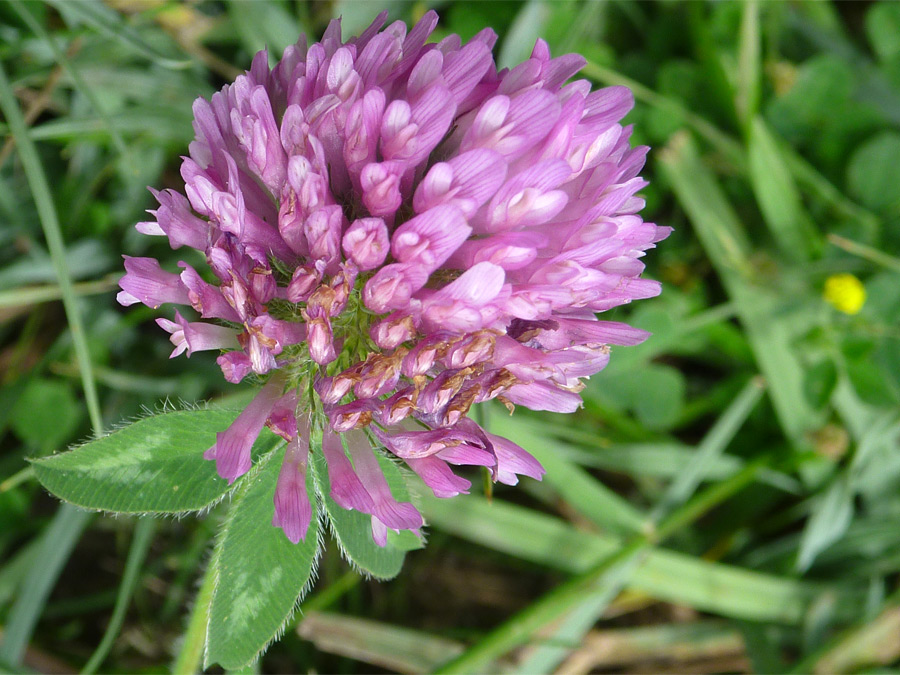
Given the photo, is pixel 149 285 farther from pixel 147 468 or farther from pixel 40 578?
pixel 40 578

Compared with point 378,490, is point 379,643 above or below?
below

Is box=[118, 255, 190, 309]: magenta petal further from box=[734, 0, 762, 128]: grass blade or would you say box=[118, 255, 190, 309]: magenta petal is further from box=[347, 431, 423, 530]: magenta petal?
box=[734, 0, 762, 128]: grass blade

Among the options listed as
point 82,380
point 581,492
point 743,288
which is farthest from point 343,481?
point 743,288

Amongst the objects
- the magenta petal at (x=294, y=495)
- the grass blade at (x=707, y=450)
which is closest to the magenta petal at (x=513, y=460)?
the magenta petal at (x=294, y=495)

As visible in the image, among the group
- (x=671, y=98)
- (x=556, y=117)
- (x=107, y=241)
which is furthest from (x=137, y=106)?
(x=671, y=98)

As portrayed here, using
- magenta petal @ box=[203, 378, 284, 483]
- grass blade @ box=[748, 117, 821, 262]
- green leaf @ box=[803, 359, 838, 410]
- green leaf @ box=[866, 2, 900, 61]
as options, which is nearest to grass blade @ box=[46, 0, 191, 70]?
magenta petal @ box=[203, 378, 284, 483]

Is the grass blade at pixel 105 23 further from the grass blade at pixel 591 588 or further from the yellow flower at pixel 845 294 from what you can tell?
the yellow flower at pixel 845 294

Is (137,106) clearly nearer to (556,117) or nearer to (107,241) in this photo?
(107,241)
